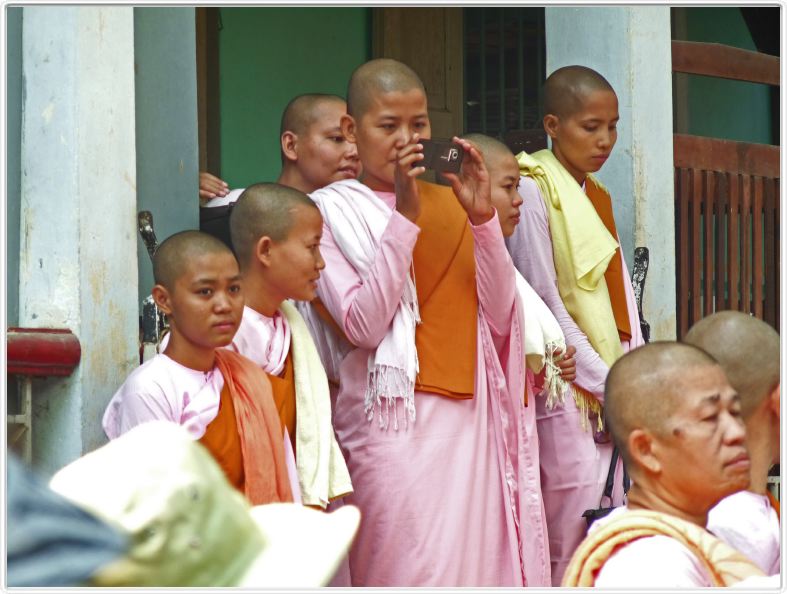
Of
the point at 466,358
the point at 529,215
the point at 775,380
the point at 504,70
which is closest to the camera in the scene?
the point at 775,380

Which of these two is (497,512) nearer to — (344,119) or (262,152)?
(344,119)

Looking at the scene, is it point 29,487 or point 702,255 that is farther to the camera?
point 702,255

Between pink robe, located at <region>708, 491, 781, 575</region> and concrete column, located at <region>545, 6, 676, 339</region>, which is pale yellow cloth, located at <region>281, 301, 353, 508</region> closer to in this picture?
pink robe, located at <region>708, 491, 781, 575</region>

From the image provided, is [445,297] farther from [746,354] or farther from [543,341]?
[746,354]

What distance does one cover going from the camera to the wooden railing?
21.5 ft

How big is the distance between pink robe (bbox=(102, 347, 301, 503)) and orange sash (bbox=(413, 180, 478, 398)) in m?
0.74

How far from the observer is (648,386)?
10.5 feet

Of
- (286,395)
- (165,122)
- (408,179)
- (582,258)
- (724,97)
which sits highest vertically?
(724,97)

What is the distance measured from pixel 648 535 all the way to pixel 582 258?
2.49 meters

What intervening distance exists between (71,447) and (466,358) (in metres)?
1.24

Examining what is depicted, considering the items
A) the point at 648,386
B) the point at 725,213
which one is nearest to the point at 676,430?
the point at 648,386

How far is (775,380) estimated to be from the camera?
370 centimetres

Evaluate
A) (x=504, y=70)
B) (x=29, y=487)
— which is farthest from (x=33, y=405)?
(x=504, y=70)

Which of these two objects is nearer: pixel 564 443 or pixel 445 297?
pixel 445 297
